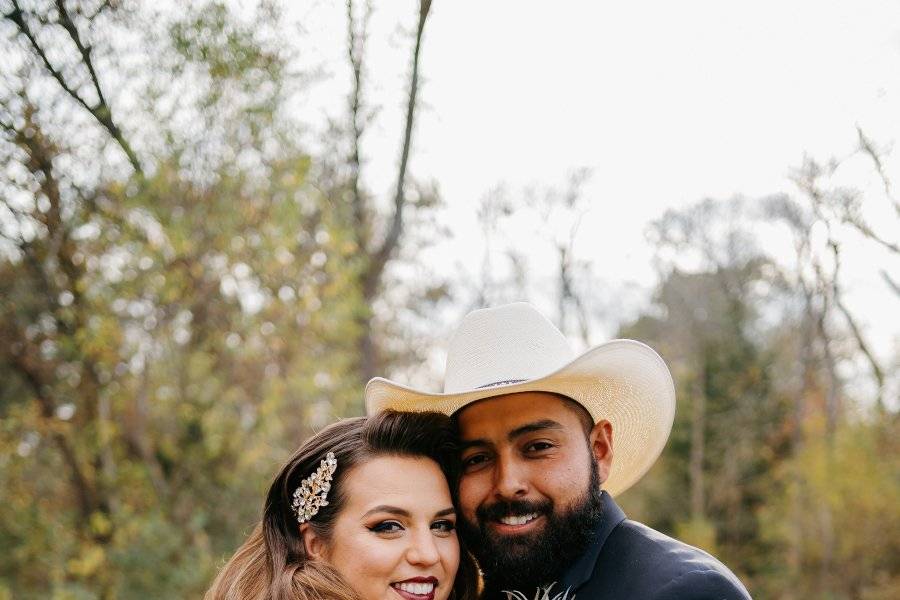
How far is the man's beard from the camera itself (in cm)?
284

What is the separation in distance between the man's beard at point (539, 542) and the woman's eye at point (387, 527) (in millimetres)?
281

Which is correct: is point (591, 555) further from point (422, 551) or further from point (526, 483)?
point (422, 551)

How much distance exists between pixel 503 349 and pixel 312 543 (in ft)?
3.14

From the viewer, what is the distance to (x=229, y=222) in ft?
23.7

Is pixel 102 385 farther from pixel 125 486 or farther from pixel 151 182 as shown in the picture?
pixel 151 182

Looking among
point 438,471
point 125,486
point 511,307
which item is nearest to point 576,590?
point 438,471

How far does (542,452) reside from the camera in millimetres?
2924

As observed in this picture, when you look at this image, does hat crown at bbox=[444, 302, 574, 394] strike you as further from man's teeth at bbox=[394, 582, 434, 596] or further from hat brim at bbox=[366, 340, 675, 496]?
man's teeth at bbox=[394, 582, 434, 596]

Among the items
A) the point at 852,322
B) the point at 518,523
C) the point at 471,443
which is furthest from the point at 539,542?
the point at 852,322

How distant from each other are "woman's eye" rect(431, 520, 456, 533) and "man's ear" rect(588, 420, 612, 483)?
58 centimetres

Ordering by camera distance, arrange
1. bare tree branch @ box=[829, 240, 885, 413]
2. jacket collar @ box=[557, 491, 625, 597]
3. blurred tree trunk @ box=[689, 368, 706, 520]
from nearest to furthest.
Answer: jacket collar @ box=[557, 491, 625, 597]
bare tree branch @ box=[829, 240, 885, 413]
blurred tree trunk @ box=[689, 368, 706, 520]

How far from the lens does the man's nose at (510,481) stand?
2.87m

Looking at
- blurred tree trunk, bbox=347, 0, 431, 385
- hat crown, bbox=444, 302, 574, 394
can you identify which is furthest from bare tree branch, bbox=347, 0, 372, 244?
hat crown, bbox=444, 302, 574, 394

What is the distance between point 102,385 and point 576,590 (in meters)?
6.78
